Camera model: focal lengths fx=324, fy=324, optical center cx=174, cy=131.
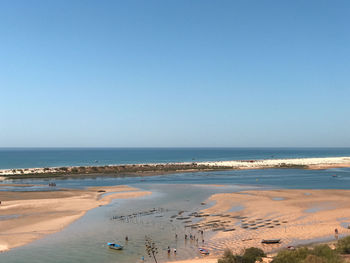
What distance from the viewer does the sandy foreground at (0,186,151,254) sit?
117ft

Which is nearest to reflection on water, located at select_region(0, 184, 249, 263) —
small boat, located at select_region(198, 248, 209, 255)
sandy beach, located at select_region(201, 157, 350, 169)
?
small boat, located at select_region(198, 248, 209, 255)

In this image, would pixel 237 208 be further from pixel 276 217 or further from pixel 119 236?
pixel 119 236

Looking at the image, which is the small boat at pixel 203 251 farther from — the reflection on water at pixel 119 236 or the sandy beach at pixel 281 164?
the sandy beach at pixel 281 164

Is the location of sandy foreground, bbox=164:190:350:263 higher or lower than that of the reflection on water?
higher

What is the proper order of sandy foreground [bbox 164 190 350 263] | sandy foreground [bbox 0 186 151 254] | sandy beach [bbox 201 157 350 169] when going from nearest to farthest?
sandy foreground [bbox 164 190 350 263], sandy foreground [bbox 0 186 151 254], sandy beach [bbox 201 157 350 169]

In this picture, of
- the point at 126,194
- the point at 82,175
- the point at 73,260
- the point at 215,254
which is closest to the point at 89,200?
the point at 126,194

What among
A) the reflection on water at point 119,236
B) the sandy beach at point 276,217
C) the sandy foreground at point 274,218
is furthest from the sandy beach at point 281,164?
the reflection on water at point 119,236

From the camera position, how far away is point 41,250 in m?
30.2

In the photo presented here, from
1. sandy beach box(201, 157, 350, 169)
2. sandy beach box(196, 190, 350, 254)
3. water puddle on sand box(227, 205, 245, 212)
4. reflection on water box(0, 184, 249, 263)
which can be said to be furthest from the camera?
sandy beach box(201, 157, 350, 169)

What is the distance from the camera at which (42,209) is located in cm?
4947

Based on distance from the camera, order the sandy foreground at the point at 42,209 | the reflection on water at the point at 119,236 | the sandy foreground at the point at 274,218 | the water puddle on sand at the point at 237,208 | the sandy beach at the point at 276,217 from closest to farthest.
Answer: the reflection on water at the point at 119,236 < the sandy foreground at the point at 274,218 < the sandy beach at the point at 276,217 < the sandy foreground at the point at 42,209 < the water puddle on sand at the point at 237,208

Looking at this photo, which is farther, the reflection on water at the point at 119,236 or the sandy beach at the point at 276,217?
the sandy beach at the point at 276,217

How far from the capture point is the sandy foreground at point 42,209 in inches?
1407

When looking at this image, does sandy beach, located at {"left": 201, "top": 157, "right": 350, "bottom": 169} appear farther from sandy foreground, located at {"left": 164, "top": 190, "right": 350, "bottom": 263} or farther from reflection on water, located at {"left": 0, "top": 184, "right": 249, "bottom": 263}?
reflection on water, located at {"left": 0, "top": 184, "right": 249, "bottom": 263}
